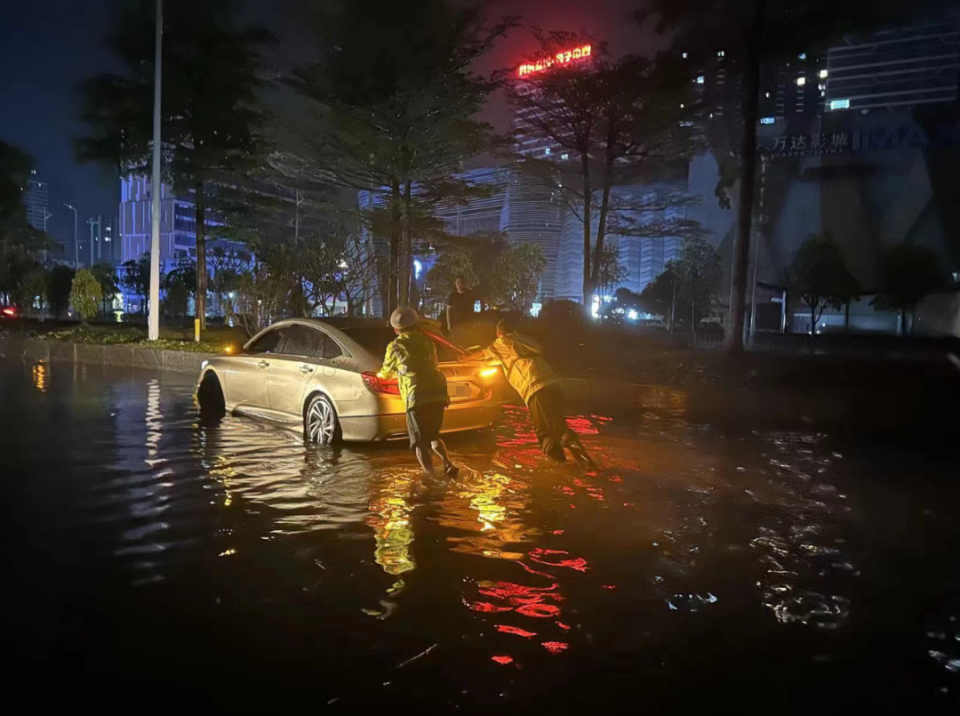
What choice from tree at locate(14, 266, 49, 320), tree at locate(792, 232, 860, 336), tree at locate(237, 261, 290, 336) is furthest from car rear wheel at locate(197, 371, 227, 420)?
tree at locate(792, 232, 860, 336)

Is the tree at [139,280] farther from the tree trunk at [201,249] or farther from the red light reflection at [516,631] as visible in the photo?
the red light reflection at [516,631]

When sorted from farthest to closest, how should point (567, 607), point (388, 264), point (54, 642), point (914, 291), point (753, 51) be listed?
point (914, 291), point (388, 264), point (753, 51), point (567, 607), point (54, 642)

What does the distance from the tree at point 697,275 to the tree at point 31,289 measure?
3690 centimetres

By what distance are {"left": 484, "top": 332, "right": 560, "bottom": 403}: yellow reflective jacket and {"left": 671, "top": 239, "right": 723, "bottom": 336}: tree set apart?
44151mm

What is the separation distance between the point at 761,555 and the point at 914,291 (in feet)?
145

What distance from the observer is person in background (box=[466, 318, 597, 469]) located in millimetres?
7566

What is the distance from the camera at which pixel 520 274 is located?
54375mm

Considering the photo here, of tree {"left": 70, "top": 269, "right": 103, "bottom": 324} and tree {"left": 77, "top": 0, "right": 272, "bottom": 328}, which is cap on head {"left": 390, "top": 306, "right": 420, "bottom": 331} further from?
tree {"left": 70, "top": 269, "right": 103, "bottom": 324}

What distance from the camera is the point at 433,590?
175 inches

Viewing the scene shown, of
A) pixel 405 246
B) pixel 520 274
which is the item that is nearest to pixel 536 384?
pixel 405 246

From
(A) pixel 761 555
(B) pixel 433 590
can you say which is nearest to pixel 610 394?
(A) pixel 761 555

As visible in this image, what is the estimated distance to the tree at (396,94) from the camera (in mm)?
18953

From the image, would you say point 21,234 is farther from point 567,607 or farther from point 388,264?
point 567,607

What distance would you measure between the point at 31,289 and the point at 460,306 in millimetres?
33614
